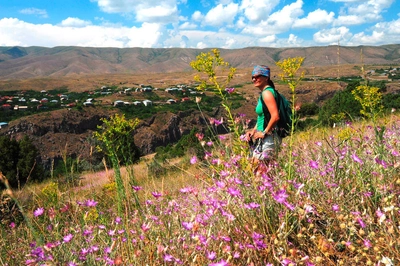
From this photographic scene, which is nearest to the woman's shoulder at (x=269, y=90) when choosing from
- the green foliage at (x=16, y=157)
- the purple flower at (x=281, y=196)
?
the purple flower at (x=281, y=196)

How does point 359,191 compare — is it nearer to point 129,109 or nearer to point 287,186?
point 287,186

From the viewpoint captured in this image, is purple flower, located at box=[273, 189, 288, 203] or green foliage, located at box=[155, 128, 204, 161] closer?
purple flower, located at box=[273, 189, 288, 203]

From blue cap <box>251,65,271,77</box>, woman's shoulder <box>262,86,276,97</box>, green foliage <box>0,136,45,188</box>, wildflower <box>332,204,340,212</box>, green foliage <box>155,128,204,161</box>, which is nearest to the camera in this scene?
wildflower <box>332,204,340,212</box>

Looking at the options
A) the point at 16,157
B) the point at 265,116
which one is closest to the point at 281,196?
the point at 265,116

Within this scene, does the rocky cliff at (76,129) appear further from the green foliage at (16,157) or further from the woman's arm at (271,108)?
the woman's arm at (271,108)

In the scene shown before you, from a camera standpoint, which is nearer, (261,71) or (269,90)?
(269,90)

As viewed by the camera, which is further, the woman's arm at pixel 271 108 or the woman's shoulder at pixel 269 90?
the woman's shoulder at pixel 269 90

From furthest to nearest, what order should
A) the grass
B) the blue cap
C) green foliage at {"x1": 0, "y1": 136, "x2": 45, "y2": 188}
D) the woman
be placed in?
1. green foliage at {"x1": 0, "y1": 136, "x2": 45, "y2": 188}
2. the blue cap
3. the woman
4. the grass

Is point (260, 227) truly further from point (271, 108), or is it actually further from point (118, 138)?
point (271, 108)

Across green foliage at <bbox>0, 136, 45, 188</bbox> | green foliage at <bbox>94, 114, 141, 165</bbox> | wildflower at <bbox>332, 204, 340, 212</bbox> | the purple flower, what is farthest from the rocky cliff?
wildflower at <bbox>332, 204, 340, 212</bbox>

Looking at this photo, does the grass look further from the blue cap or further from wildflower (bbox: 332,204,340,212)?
the blue cap

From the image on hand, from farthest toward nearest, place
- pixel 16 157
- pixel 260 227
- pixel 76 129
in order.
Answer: pixel 76 129
pixel 16 157
pixel 260 227

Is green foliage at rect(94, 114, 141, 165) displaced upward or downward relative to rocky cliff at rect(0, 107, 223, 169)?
upward

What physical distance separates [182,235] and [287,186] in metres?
0.74
